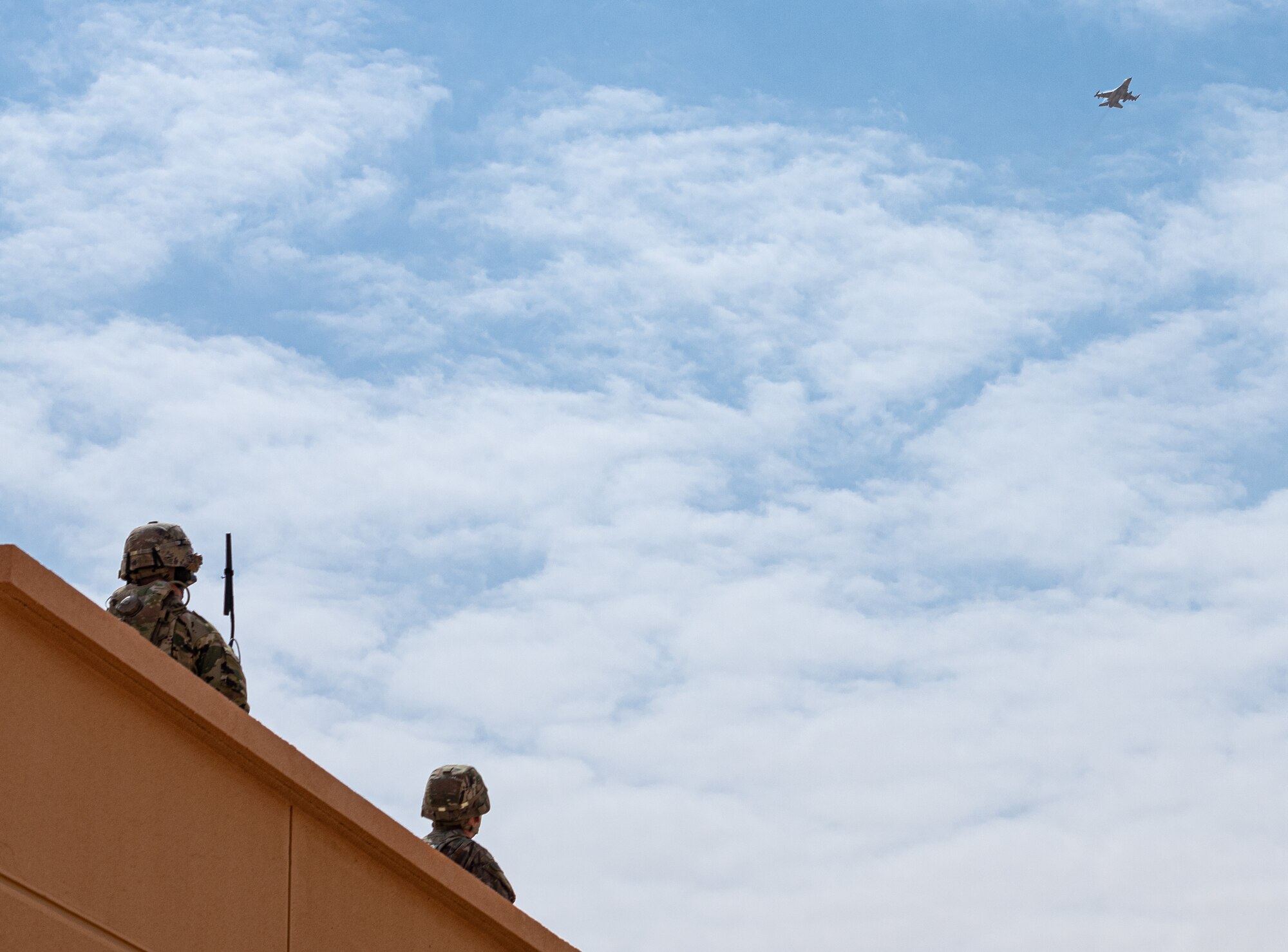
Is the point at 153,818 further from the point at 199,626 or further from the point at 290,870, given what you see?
the point at 199,626

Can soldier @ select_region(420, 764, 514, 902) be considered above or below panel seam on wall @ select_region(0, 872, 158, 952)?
above

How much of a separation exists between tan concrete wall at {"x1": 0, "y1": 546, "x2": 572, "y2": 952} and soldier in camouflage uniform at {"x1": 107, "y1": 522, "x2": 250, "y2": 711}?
4.89 feet

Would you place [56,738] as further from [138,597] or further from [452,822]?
[452,822]

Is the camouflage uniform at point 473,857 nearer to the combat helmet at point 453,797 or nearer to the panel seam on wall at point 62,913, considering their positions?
the combat helmet at point 453,797

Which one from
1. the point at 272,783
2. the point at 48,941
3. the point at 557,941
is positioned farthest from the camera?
the point at 557,941

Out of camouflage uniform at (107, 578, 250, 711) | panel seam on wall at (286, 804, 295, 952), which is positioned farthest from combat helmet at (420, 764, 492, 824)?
panel seam on wall at (286, 804, 295, 952)

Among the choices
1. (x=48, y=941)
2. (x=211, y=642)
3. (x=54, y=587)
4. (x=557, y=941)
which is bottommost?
(x=48, y=941)

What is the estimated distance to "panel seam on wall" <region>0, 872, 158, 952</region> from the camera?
5.44 metres

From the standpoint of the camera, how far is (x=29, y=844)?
5492mm

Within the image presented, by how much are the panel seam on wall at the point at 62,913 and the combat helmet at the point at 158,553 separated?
2849mm

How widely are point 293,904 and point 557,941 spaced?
6.11 ft

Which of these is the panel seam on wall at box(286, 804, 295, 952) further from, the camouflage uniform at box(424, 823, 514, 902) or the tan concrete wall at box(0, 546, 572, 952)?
the camouflage uniform at box(424, 823, 514, 902)

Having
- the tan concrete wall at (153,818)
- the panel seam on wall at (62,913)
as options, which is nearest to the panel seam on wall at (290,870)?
the tan concrete wall at (153,818)

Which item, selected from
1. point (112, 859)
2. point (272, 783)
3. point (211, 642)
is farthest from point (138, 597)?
point (112, 859)
